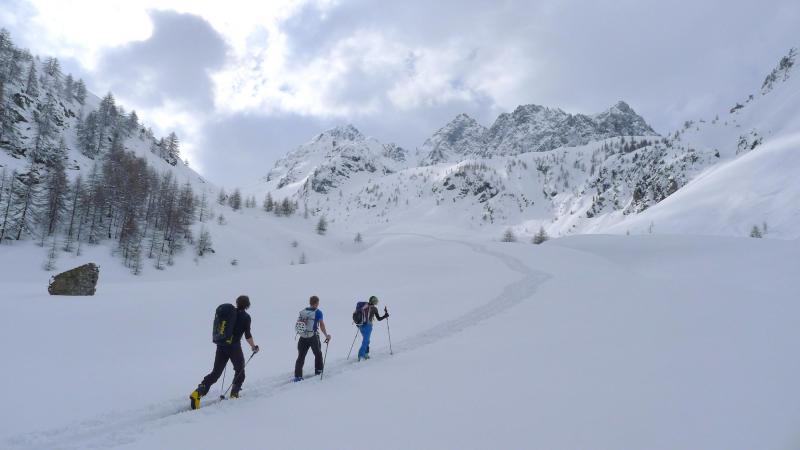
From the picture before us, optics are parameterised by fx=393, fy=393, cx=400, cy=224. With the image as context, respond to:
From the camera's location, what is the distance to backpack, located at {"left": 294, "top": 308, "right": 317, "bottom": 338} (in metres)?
11.0

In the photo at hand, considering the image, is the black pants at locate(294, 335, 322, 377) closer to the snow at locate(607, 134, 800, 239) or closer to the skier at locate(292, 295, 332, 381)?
the skier at locate(292, 295, 332, 381)

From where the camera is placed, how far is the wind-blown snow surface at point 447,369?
695 cm

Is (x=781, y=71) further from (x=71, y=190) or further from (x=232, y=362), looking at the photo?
(x=71, y=190)

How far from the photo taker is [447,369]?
11031 millimetres

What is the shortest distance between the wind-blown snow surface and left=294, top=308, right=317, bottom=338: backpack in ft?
4.32

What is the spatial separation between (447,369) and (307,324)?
4.13 m

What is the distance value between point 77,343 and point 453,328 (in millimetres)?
13803

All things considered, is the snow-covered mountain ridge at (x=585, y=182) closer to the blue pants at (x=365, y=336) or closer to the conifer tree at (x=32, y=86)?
the blue pants at (x=365, y=336)

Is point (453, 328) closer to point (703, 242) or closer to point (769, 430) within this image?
point (769, 430)

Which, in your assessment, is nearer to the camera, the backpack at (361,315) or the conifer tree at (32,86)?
the backpack at (361,315)

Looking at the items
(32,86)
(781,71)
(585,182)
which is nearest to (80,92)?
(32,86)

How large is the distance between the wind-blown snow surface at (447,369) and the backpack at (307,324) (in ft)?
4.32

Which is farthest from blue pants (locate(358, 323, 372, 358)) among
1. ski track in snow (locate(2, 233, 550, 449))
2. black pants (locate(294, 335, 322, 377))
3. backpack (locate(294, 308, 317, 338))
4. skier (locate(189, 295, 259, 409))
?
skier (locate(189, 295, 259, 409))

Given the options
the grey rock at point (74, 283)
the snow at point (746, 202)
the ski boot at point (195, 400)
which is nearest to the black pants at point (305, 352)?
the ski boot at point (195, 400)
